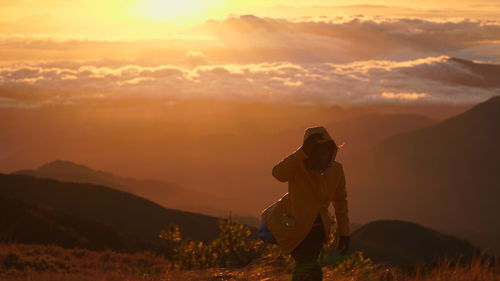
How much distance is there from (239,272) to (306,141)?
4636 mm

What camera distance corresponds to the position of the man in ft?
25.9

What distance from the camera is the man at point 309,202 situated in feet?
25.9

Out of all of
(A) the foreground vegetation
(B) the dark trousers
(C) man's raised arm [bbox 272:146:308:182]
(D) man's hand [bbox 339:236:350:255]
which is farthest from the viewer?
(A) the foreground vegetation

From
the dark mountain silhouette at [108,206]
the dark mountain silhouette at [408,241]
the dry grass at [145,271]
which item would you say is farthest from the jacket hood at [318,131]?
the dark mountain silhouette at [408,241]

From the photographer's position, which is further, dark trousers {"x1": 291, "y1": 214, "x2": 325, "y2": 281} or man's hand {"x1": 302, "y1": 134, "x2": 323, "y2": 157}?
dark trousers {"x1": 291, "y1": 214, "x2": 325, "y2": 281}

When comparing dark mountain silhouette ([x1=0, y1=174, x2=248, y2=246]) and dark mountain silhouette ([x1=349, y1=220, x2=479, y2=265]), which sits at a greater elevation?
dark mountain silhouette ([x1=0, y1=174, x2=248, y2=246])

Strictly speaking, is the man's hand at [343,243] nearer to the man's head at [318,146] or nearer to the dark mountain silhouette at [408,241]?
the man's head at [318,146]

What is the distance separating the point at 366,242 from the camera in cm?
9550

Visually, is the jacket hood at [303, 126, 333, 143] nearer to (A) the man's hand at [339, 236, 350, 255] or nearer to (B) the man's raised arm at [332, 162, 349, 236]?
(B) the man's raised arm at [332, 162, 349, 236]

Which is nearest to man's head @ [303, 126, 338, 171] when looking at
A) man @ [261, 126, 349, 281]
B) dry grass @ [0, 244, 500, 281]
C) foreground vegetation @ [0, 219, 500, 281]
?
man @ [261, 126, 349, 281]

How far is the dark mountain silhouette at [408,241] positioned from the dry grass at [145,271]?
7254 centimetres

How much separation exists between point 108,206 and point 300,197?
8411cm

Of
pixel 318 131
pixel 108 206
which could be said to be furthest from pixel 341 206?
pixel 108 206

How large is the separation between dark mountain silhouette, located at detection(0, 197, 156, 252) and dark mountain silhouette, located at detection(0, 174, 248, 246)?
28.6 m
